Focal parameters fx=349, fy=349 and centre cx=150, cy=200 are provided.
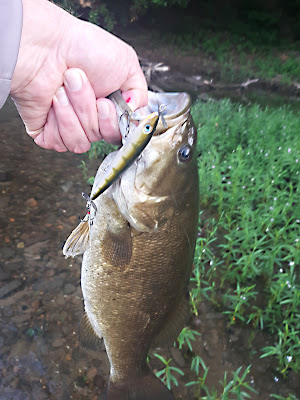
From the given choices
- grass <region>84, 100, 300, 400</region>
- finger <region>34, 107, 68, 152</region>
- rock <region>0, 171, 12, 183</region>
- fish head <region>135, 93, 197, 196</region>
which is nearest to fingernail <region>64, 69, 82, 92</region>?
finger <region>34, 107, 68, 152</region>

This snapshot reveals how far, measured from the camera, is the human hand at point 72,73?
55.2 inches

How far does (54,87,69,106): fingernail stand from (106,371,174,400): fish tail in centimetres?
133

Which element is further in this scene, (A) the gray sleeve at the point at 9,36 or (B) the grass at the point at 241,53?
(B) the grass at the point at 241,53

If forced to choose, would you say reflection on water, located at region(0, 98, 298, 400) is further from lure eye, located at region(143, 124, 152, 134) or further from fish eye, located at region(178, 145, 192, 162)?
lure eye, located at region(143, 124, 152, 134)

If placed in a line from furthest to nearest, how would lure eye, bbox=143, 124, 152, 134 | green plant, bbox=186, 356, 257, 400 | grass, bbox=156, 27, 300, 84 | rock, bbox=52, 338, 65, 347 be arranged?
grass, bbox=156, 27, 300, 84
rock, bbox=52, 338, 65, 347
green plant, bbox=186, 356, 257, 400
lure eye, bbox=143, 124, 152, 134

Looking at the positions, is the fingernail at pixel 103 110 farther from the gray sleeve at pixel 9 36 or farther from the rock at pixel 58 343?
the rock at pixel 58 343

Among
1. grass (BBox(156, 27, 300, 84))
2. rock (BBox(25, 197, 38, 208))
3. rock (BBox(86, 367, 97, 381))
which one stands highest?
rock (BBox(86, 367, 97, 381))

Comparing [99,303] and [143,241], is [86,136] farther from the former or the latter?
[99,303]

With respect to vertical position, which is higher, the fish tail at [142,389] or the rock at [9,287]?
the fish tail at [142,389]

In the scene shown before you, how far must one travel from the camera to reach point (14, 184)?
4.34 metres

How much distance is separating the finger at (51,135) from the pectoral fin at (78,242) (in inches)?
17.2

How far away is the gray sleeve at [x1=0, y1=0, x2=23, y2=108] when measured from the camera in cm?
124

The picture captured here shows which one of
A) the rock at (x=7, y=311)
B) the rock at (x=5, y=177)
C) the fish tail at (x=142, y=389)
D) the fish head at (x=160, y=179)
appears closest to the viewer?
the fish head at (x=160, y=179)

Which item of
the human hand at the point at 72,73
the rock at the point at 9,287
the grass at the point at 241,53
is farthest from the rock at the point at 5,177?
the grass at the point at 241,53
